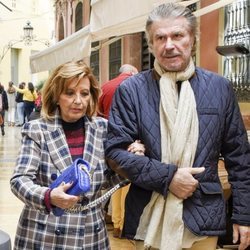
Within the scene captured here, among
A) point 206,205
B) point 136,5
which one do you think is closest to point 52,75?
point 206,205

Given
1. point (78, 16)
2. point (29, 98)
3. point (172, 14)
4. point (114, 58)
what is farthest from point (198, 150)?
point (29, 98)

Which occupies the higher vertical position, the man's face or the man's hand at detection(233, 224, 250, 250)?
the man's face

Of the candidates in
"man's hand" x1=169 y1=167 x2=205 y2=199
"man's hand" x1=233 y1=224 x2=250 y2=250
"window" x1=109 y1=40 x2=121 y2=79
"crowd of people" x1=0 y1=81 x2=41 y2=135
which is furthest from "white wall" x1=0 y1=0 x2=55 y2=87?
"man's hand" x1=169 y1=167 x2=205 y2=199

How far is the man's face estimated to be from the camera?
2.39 meters

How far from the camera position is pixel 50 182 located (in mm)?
2479

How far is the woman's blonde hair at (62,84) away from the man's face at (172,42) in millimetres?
352

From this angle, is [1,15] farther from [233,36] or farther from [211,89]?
[211,89]

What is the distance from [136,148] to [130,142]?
0.15ft

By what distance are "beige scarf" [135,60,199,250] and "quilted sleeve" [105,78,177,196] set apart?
62 millimetres

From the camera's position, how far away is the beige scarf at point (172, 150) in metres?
2.33

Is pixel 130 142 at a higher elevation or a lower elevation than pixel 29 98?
lower

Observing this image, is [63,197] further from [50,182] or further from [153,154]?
[153,154]

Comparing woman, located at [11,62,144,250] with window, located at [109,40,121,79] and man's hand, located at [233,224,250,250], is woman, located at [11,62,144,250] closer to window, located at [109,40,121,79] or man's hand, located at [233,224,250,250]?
man's hand, located at [233,224,250,250]

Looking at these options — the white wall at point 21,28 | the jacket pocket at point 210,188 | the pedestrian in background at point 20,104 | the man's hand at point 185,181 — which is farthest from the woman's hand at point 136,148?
the white wall at point 21,28
